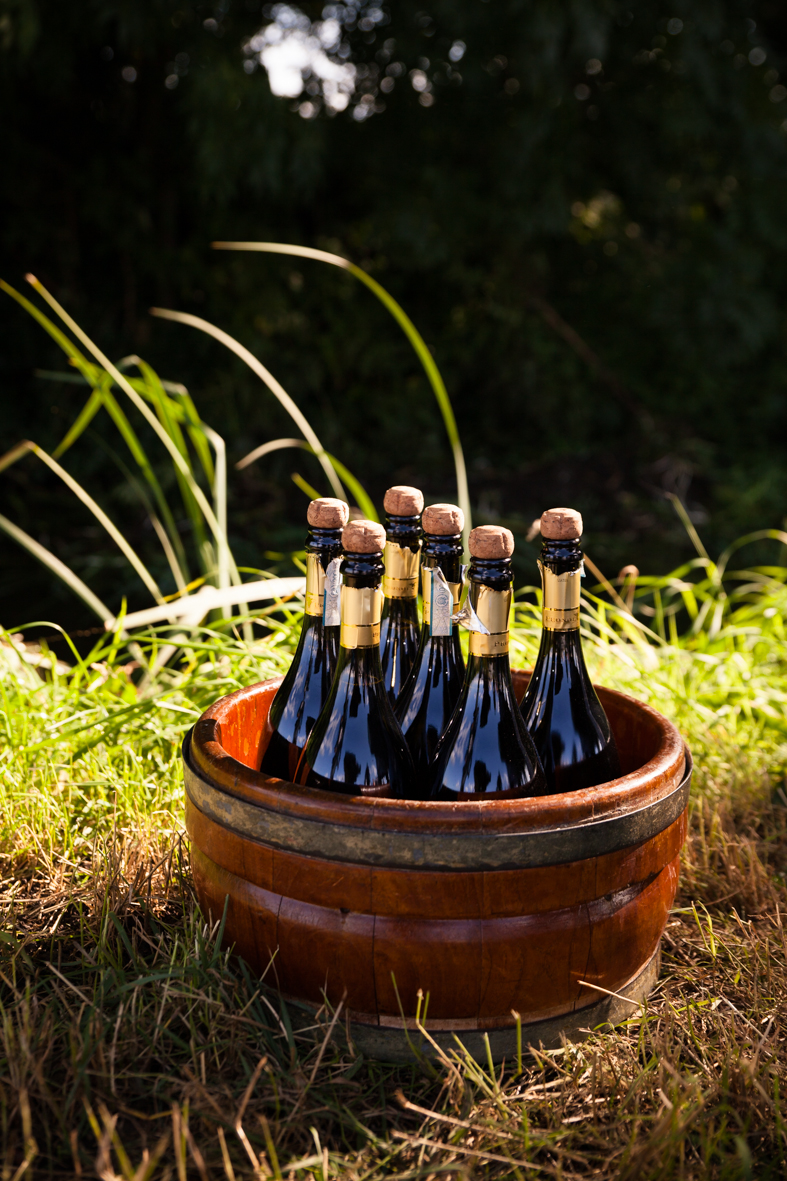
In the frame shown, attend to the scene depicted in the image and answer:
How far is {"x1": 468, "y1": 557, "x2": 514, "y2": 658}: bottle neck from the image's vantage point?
0.77m

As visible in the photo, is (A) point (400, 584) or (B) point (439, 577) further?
(A) point (400, 584)

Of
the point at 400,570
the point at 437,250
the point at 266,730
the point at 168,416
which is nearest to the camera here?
the point at 400,570

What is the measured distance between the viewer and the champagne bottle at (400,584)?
885mm

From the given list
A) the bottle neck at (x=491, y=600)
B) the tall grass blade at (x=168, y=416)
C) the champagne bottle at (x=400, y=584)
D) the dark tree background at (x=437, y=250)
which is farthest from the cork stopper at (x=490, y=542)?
the dark tree background at (x=437, y=250)

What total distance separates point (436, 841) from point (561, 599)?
28 centimetres

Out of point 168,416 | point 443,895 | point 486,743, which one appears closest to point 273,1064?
point 443,895

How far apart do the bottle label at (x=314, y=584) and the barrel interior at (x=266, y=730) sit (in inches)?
5.9

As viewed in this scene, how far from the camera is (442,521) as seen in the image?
2.74 feet

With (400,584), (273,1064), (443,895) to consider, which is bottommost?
(273,1064)

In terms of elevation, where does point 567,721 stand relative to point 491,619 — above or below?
below

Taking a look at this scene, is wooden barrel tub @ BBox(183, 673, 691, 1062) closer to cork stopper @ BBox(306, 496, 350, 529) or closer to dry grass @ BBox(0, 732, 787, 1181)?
dry grass @ BBox(0, 732, 787, 1181)

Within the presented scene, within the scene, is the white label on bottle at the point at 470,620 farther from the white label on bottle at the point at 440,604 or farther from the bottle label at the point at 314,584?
the bottle label at the point at 314,584

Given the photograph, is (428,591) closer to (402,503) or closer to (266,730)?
(402,503)

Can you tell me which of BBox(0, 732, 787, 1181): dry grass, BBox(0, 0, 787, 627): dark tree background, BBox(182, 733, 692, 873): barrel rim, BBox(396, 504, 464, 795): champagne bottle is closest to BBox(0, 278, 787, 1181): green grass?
BBox(0, 732, 787, 1181): dry grass
